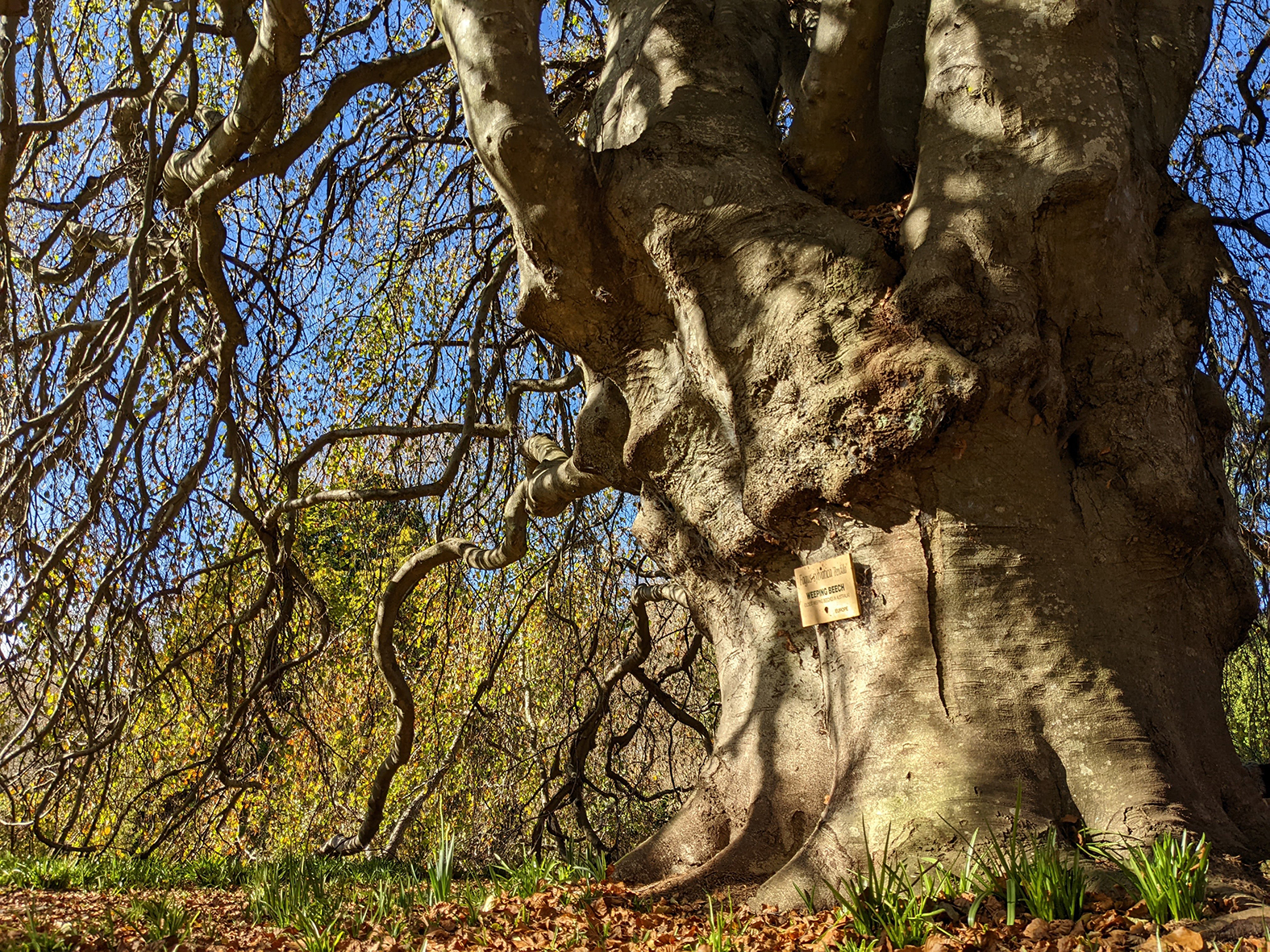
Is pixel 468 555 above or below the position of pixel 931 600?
above

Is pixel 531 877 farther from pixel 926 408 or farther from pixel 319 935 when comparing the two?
pixel 926 408

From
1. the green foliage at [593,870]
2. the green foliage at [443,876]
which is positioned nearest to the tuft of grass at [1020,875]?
the green foliage at [593,870]

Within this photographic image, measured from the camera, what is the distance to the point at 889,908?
1.79 m

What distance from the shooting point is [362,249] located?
5.70m

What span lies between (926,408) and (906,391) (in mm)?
66

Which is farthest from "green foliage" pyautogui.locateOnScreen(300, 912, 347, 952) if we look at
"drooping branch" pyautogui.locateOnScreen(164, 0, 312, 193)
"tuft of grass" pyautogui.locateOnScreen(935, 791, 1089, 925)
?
"drooping branch" pyautogui.locateOnScreen(164, 0, 312, 193)

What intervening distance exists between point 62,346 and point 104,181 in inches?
32.7

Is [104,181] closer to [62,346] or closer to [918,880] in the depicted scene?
[62,346]

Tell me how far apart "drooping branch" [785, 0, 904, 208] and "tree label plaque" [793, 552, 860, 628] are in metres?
1.26

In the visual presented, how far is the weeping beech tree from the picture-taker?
2.24m

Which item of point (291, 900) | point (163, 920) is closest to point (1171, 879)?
point (291, 900)

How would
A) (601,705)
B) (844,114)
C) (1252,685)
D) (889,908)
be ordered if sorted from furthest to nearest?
(1252,685), (601,705), (844,114), (889,908)

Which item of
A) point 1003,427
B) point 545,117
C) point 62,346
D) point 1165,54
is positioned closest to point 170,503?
point 62,346

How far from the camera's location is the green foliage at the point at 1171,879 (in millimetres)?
1681
